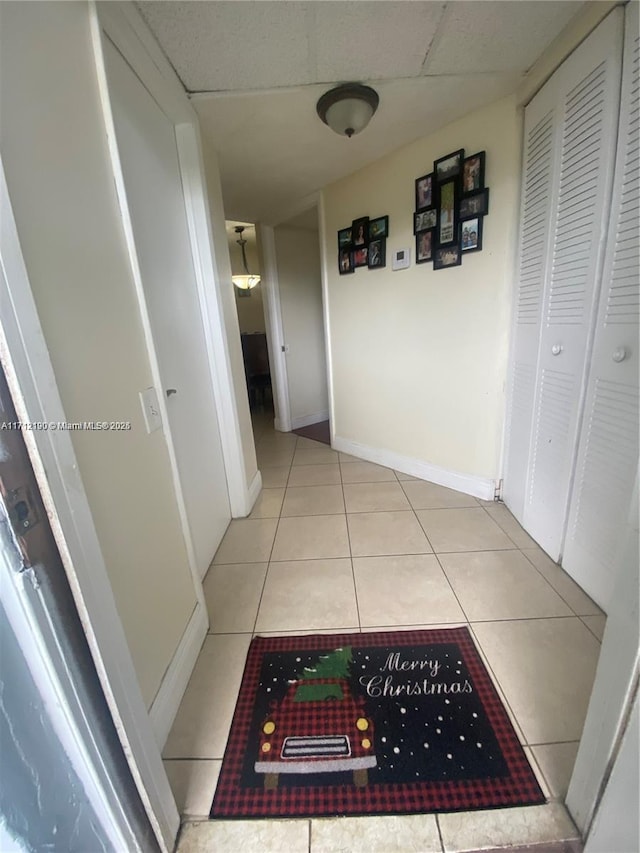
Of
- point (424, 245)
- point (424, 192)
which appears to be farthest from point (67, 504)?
point (424, 192)

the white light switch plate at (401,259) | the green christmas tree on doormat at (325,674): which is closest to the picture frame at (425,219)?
the white light switch plate at (401,259)

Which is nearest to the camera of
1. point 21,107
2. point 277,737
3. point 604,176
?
point 21,107

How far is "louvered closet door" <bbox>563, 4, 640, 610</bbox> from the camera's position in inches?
44.4

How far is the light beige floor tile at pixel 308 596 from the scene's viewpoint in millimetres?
1363

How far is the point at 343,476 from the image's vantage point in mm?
2666

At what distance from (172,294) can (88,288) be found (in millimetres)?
713

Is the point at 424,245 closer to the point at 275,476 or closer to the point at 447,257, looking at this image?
the point at 447,257

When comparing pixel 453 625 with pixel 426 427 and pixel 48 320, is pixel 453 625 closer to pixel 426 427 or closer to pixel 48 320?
pixel 426 427

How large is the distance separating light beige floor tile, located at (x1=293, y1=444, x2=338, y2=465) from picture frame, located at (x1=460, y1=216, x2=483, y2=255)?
6.16 ft

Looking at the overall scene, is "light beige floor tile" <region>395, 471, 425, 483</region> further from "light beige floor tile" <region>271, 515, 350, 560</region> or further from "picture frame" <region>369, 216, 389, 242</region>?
"picture frame" <region>369, 216, 389, 242</region>

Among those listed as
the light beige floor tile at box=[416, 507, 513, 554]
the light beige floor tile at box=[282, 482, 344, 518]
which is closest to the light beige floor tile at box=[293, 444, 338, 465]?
the light beige floor tile at box=[282, 482, 344, 518]

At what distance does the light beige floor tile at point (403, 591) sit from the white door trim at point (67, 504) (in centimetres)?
87

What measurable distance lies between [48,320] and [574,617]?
1.97m

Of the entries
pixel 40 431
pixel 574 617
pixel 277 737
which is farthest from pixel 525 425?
pixel 40 431
